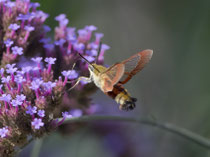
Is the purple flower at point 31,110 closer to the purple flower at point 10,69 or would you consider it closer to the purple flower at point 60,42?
the purple flower at point 10,69

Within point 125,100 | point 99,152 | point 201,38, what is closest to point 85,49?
point 125,100

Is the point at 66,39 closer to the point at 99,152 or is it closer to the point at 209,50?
the point at 99,152

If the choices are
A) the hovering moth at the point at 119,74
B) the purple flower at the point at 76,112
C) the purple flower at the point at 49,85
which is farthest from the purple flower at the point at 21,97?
the purple flower at the point at 76,112

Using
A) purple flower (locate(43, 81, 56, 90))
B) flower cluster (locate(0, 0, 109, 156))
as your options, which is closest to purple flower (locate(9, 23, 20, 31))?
flower cluster (locate(0, 0, 109, 156))

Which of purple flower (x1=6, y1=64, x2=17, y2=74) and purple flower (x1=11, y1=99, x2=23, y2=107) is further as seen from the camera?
purple flower (x1=6, y1=64, x2=17, y2=74)

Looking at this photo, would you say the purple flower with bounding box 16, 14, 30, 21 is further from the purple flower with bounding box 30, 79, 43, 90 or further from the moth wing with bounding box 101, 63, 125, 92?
the moth wing with bounding box 101, 63, 125, 92

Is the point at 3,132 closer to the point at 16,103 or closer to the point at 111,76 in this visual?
the point at 16,103
